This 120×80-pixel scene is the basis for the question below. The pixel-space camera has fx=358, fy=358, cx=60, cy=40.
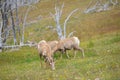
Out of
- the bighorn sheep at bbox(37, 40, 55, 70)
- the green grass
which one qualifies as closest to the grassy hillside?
the green grass

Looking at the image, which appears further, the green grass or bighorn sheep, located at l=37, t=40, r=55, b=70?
bighorn sheep, located at l=37, t=40, r=55, b=70

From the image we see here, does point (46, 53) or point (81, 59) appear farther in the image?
point (81, 59)

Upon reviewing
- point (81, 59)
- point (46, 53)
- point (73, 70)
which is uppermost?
point (46, 53)

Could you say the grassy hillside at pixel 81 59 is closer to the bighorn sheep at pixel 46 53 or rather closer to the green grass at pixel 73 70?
the green grass at pixel 73 70

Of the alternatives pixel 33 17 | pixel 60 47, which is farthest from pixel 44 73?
pixel 33 17

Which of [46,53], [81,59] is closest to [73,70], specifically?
[46,53]

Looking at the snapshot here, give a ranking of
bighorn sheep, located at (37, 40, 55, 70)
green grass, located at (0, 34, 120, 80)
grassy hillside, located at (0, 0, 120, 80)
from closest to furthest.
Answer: green grass, located at (0, 34, 120, 80) → grassy hillside, located at (0, 0, 120, 80) → bighorn sheep, located at (37, 40, 55, 70)

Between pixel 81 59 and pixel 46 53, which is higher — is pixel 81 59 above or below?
below

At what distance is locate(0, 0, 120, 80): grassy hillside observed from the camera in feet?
64.4

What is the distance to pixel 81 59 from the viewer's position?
25000mm

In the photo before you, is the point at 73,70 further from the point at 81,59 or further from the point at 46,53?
the point at 81,59

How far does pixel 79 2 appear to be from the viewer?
70750 millimetres

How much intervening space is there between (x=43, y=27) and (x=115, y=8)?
12212 mm

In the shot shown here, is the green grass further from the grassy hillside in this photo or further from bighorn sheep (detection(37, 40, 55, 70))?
bighorn sheep (detection(37, 40, 55, 70))
